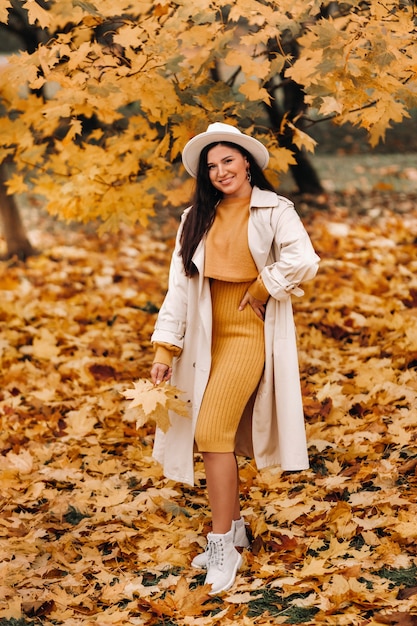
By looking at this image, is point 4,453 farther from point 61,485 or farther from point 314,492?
point 314,492

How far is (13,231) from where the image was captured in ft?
29.9

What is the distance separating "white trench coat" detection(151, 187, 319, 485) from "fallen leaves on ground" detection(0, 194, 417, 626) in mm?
445

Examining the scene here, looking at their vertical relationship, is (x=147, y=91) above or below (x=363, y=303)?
above

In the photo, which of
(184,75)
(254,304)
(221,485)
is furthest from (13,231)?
(221,485)

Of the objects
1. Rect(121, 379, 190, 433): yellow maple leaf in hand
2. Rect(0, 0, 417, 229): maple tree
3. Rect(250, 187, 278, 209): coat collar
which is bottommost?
Rect(121, 379, 190, 433): yellow maple leaf in hand

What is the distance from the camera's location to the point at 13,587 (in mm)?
3312

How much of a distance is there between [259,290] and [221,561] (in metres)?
1.14

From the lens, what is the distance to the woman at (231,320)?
3266mm

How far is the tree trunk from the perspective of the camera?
9.03 metres

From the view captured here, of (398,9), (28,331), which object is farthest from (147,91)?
(28,331)

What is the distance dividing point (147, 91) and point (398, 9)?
1.39 meters

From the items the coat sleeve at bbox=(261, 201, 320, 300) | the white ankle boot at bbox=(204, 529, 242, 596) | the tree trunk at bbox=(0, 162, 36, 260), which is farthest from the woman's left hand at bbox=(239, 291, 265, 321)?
the tree trunk at bbox=(0, 162, 36, 260)

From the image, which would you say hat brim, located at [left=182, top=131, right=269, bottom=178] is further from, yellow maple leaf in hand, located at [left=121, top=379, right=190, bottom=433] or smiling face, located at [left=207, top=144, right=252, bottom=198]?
yellow maple leaf in hand, located at [left=121, top=379, right=190, bottom=433]

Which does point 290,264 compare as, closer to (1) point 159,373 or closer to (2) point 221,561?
(1) point 159,373
